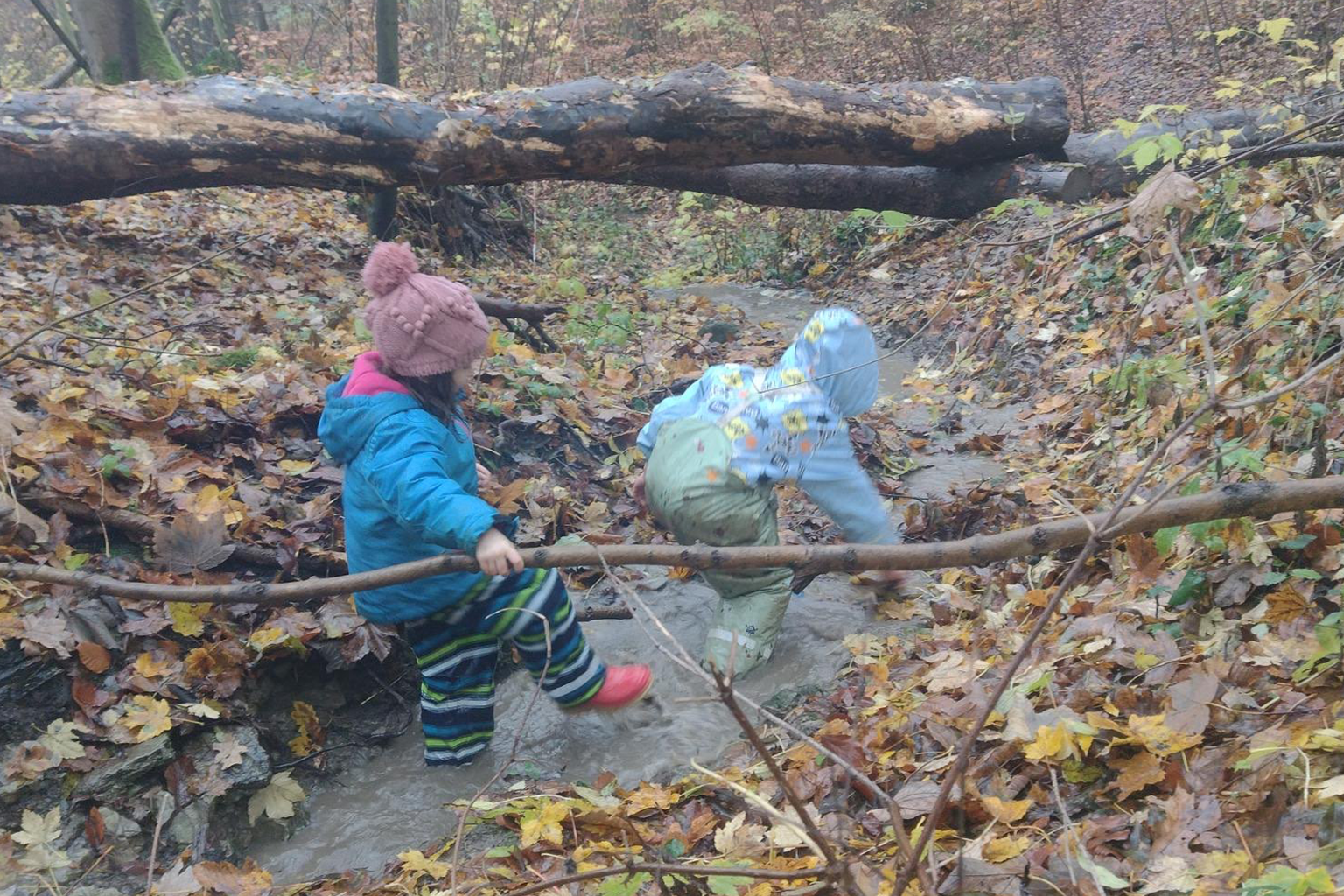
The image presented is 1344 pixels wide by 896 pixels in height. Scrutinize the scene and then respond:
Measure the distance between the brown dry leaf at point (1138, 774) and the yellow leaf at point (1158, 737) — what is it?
0.08 feet

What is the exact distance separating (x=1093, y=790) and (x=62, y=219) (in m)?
7.64

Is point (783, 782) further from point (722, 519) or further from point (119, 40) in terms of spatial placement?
point (119, 40)

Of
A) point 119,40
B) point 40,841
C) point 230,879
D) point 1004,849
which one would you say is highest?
point 119,40

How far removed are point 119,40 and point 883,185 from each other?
24.6 ft

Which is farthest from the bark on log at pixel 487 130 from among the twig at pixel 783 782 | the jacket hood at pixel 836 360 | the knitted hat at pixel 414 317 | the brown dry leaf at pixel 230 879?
the twig at pixel 783 782

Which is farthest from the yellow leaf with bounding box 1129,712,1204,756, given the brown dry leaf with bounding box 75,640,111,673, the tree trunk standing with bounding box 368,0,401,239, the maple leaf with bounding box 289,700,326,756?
the tree trunk standing with bounding box 368,0,401,239

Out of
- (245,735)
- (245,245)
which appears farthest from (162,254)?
(245,735)

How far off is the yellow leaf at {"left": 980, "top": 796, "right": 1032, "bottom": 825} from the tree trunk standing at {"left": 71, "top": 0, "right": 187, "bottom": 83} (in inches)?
374

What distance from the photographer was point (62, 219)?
663 centimetres

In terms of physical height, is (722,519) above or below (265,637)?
above

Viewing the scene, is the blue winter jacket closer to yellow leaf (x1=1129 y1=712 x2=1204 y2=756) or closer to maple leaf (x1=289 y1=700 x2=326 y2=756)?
maple leaf (x1=289 y1=700 x2=326 y2=756)

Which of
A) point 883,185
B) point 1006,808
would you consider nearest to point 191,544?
point 1006,808

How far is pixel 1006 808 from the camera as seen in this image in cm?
201

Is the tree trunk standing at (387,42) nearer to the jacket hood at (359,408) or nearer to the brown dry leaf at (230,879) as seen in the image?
the jacket hood at (359,408)
